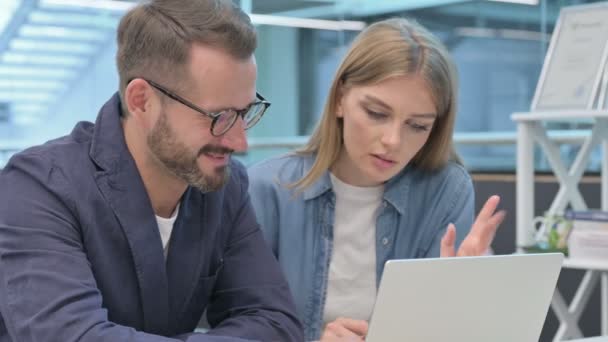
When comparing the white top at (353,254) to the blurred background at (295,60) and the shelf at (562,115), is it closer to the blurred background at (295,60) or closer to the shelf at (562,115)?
the shelf at (562,115)

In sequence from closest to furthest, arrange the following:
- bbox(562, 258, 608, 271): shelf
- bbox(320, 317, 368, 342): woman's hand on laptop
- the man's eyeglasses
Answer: the man's eyeglasses
bbox(320, 317, 368, 342): woman's hand on laptop
bbox(562, 258, 608, 271): shelf

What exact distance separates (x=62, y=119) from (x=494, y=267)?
5.43 metres

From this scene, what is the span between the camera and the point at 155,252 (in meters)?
1.57

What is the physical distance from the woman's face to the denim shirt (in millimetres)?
137

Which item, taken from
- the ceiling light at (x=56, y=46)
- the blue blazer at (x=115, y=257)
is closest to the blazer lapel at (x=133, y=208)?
the blue blazer at (x=115, y=257)

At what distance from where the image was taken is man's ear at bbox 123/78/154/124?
1.55m

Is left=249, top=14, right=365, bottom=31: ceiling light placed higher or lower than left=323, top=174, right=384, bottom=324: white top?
lower

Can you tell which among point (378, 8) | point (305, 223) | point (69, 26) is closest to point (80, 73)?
point (69, 26)

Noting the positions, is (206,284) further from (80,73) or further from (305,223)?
(80,73)

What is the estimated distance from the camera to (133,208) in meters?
1.55

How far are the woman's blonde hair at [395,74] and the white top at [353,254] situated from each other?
0.29 ft

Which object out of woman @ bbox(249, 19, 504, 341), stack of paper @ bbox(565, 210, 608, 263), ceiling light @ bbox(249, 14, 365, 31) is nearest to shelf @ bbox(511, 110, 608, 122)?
stack of paper @ bbox(565, 210, 608, 263)

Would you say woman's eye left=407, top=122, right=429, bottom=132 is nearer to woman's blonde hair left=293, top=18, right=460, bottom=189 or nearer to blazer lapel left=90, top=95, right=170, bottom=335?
woman's blonde hair left=293, top=18, right=460, bottom=189

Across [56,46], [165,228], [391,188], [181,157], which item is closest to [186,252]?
[165,228]
